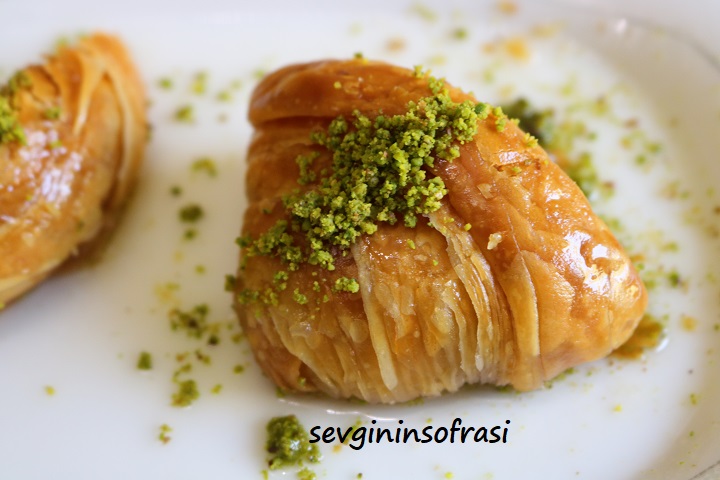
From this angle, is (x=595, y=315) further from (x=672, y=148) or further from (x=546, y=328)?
(x=672, y=148)

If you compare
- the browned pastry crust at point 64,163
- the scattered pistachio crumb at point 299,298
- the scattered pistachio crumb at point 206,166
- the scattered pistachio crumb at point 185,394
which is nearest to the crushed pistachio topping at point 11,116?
the browned pastry crust at point 64,163

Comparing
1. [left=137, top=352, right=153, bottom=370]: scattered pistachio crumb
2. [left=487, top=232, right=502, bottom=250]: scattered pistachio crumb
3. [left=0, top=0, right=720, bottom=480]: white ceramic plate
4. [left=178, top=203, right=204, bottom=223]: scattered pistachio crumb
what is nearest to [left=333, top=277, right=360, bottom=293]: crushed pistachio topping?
[left=487, top=232, right=502, bottom=250]: scattered pistachio crumb

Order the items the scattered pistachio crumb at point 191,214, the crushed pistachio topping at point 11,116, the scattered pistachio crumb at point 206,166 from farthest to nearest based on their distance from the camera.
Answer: the scattered pistachio crumb at point 206,166
the scattered pistachio crumb at point 191,214
the crushed pistachio topping at point 11,116

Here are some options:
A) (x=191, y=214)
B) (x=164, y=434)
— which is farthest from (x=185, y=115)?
(x=164, y=434)

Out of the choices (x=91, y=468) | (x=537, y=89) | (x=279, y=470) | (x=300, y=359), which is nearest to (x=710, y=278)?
(x=537, y=89)

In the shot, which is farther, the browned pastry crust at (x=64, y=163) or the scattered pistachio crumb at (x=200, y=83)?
the scattered pistachio crumb at (x=200, y=83)

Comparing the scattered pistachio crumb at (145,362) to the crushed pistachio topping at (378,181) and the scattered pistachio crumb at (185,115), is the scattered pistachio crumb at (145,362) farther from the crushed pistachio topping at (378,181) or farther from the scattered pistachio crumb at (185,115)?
the scattered pistachio crumb at (185,115)
